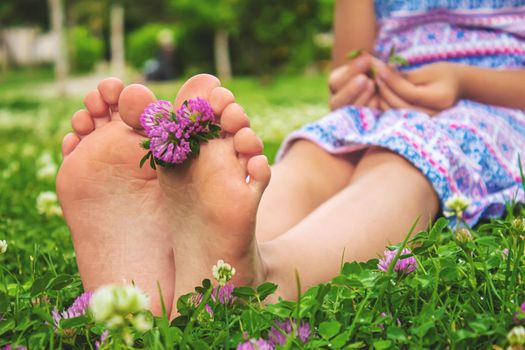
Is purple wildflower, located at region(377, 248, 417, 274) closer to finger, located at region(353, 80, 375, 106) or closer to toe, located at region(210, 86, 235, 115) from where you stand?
toe, located at region(210, 86, 235, 115)

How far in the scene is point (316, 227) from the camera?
1.42 meters

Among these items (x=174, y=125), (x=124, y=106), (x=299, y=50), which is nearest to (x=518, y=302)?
(x=174, y=125)

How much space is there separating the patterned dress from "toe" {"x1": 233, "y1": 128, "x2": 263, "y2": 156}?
544mm

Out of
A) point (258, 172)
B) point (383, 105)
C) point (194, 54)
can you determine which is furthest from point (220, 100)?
point (194, 54)

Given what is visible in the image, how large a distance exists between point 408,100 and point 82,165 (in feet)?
3.13

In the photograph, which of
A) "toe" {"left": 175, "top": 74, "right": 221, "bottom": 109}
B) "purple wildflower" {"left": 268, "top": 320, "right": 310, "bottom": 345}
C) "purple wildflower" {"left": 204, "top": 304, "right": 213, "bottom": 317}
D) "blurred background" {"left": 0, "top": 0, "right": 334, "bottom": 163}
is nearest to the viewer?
"purple wildflower" {"left": 268, "top": 320, "right": 310, "bottom": 345}

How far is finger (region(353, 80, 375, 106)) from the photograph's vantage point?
2008 mm

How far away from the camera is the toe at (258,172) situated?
45.8 inches

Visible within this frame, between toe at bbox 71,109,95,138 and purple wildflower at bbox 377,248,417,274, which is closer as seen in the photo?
purple wildflower at bbox 377,248,417,274

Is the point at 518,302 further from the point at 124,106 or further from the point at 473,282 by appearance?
the point at 124,106

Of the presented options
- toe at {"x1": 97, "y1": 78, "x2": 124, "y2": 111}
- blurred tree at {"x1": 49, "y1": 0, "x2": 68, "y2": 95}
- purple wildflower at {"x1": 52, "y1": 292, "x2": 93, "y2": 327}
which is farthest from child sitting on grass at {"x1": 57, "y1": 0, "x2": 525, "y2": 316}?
blurred tree at {"x1": 49, "y1": 0, "x2": 68, "y2": 95}

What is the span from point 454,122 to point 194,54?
19.8 metres

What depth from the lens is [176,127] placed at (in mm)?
1175

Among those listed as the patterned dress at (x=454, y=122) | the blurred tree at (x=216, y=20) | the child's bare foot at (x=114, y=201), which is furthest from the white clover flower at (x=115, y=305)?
the blurred tree at (x=216, y=20)
